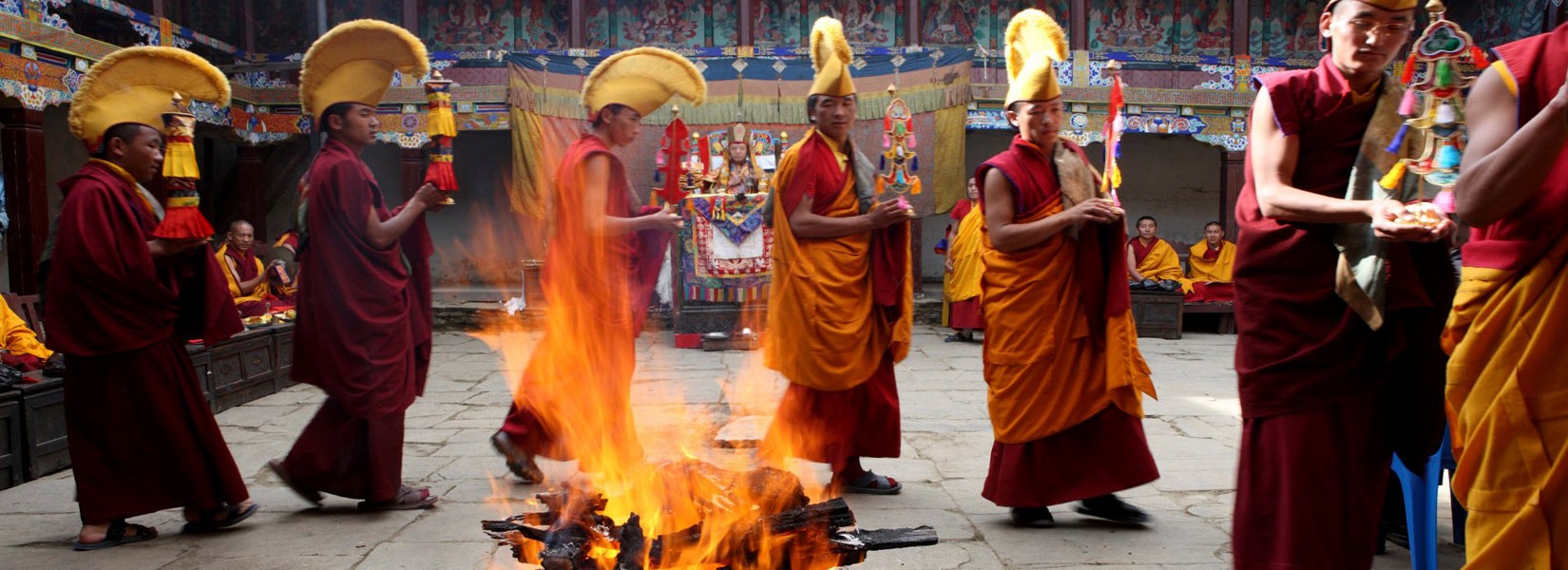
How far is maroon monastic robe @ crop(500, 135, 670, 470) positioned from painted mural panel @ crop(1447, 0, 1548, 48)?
10.6 metres

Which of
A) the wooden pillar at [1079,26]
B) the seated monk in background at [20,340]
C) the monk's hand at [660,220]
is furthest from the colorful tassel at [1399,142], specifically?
the wooden pillar at [1079,26]

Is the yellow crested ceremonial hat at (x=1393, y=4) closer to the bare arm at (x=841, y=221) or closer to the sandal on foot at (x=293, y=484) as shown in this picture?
the bare arm at (x=841, y=221)

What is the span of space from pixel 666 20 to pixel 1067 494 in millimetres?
10110

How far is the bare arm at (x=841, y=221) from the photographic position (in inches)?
147

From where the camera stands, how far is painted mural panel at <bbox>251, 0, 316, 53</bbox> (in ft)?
38.0

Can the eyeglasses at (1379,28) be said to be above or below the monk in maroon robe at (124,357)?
above

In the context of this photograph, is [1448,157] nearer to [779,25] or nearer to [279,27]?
[779,25]

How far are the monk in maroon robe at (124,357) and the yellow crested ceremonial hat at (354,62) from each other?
1.73 feet

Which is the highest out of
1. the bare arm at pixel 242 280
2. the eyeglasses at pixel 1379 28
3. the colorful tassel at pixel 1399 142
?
the eyeglasses at pixel 1379 28

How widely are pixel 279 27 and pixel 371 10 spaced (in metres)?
1.02

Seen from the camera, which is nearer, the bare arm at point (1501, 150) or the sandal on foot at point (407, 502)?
the bare arm at point (1501, 150)

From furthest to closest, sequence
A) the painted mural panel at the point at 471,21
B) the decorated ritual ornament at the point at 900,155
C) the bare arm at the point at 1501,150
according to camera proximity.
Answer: the painted mural panel at the point at 471,21
the decorated ritual ornament at the point at 900,155
the bare arm at the point at 1501,150

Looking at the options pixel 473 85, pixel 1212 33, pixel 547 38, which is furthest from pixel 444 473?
pixel 1212 33

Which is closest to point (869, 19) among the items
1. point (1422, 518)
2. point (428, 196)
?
point (428, 196)
